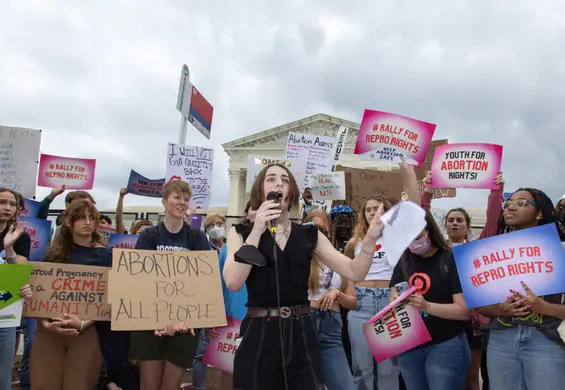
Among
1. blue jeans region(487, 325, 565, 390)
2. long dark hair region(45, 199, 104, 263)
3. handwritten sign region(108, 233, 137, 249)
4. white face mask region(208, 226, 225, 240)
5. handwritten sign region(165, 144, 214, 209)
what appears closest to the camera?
blue jeans region(487, 325, 565, 390)

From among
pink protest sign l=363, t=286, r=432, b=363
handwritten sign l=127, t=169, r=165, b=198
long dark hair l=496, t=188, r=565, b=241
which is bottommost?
pink protest sign l=363, t=286, r=432, b=363

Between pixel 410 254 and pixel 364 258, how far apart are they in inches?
55.6

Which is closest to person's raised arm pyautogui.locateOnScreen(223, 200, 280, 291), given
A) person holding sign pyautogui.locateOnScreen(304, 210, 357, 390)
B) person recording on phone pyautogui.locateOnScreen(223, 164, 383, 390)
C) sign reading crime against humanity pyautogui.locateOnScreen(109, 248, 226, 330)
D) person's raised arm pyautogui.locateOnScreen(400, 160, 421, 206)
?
person recording on phone pyautogui.locateOnScreen(223, 164, 383, 390)

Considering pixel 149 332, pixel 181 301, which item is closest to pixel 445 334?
pixel 181 301

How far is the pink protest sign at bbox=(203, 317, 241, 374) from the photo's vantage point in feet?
13.8

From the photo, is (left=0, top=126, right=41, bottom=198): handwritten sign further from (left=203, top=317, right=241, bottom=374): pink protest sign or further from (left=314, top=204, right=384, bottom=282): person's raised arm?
(left=314, top=204, right=384, bottom=282): person's raised arm

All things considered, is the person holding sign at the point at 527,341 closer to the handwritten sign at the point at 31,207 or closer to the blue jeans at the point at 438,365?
the blue jeans at the point at 438,365

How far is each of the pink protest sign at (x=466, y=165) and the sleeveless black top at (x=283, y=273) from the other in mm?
3475

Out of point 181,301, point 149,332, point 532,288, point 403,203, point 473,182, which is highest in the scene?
point 473,182

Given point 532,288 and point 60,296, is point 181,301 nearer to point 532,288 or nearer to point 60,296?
point 60,296

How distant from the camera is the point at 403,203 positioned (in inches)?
102

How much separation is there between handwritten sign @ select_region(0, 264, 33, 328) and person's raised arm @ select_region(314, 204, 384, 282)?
2.22m

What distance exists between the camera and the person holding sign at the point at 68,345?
343cm

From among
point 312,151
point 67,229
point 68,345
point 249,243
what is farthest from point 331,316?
point 312,151
